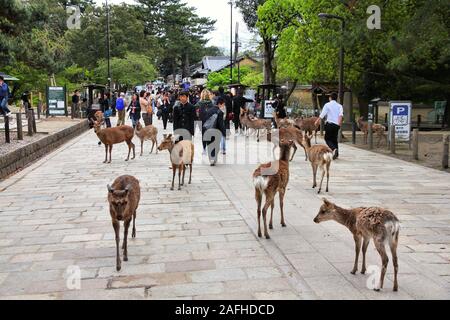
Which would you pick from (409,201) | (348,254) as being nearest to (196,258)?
(348,254)

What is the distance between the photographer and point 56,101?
→ 2719cm

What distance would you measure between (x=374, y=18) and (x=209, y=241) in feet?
50.3

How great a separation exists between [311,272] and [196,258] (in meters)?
1.30

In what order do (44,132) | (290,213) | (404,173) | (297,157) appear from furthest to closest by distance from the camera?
(44,132) → (297,157) → (404,173) → (290,213)

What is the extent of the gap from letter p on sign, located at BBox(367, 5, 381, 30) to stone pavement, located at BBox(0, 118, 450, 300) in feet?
27.9

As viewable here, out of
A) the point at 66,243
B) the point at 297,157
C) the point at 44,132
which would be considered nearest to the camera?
the point at 66,243

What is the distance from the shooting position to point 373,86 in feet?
91.5

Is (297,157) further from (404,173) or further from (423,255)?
(423,255)

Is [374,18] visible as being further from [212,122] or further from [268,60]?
[268,60]

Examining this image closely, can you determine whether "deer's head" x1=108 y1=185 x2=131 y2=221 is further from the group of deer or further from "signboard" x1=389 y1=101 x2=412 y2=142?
"signboard" x1=389 y1=101 x2=412 y2=142

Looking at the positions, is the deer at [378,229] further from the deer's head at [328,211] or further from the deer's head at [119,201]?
the deer's head at [119,201]

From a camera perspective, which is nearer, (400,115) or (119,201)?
(119,201)

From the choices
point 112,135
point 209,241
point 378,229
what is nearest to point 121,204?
point 209,241

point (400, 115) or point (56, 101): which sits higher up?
point (56, 101)
